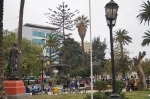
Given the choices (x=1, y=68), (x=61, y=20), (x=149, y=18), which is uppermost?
(x=61, y=20)

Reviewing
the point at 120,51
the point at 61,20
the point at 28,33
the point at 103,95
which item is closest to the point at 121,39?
the point at 120,51

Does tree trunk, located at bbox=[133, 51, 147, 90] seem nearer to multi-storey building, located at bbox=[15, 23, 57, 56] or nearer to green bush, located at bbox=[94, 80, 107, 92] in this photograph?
green bush, located at bbox=[94, 80, 107, 92]

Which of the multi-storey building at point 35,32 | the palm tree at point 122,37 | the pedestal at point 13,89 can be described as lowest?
the pedestal at point 13,89

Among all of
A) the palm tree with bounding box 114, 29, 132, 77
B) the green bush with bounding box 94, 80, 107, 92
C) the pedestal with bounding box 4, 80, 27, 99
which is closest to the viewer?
the green bush with bounding box 94, 80, 107, 92

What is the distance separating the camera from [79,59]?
7419cm

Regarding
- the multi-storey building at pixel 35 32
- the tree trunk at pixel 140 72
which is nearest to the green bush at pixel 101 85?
the tree trunk at pixel 140 72

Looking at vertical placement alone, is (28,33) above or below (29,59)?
above

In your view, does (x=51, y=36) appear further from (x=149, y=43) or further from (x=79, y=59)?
(x=149, y=43)

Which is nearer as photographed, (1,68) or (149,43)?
(1,68)

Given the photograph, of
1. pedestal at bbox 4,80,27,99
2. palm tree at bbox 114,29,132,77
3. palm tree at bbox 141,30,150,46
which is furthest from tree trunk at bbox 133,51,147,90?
palm tree at bbox 114,29,132,77

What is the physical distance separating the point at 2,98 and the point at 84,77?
1474 inches

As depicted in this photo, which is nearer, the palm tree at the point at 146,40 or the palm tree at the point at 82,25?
the palm tree at the point at 146,40

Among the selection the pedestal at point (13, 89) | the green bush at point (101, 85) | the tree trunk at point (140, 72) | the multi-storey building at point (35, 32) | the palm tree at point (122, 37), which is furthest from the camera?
the multi-storey building at point (35, 32)

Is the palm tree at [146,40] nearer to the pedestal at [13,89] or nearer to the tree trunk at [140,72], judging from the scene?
the tree trunk at [140,72]
